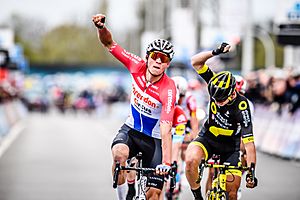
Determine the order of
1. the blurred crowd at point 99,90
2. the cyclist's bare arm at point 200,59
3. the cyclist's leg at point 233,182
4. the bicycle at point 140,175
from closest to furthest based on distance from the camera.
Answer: the bicycle at point 140,175 → the cyclist's leg at point 233,182 → the cyclist's bare arm at point 200,59 → the blurred crowd at point 99,90

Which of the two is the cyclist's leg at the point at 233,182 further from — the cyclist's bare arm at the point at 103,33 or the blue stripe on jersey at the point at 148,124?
the cyclist's bare arm at the point at 103,33

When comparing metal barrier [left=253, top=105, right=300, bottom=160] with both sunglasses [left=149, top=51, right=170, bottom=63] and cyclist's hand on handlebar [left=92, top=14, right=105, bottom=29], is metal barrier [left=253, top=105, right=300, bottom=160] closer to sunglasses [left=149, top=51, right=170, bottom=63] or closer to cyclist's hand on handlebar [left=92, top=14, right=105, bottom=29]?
sunglasses [left=149, top=51, right=170, bottom=63]

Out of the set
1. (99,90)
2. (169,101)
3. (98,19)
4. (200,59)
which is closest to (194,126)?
(200,59)

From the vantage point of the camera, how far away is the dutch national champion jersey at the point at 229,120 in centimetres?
1116

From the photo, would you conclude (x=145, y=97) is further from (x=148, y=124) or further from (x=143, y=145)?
(x=143, y=145)

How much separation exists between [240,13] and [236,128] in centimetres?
2473

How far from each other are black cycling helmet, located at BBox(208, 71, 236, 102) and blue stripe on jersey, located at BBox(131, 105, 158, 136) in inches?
31.8

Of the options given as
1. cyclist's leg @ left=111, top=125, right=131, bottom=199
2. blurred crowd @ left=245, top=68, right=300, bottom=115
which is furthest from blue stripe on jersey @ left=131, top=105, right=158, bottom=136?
blurred crowd @ left=245, top=68, right=300, bottom=115

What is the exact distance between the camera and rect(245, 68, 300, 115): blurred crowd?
24062 mm

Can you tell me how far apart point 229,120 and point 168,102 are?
88cm

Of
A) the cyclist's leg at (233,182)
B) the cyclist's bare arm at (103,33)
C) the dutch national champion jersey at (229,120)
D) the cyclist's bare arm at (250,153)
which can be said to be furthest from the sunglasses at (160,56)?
the cyclist's leg at (233,182)

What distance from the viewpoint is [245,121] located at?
11.2 m

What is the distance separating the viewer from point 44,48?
544 feet

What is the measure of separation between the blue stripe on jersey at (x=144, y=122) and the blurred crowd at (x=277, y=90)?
41.5 ft
